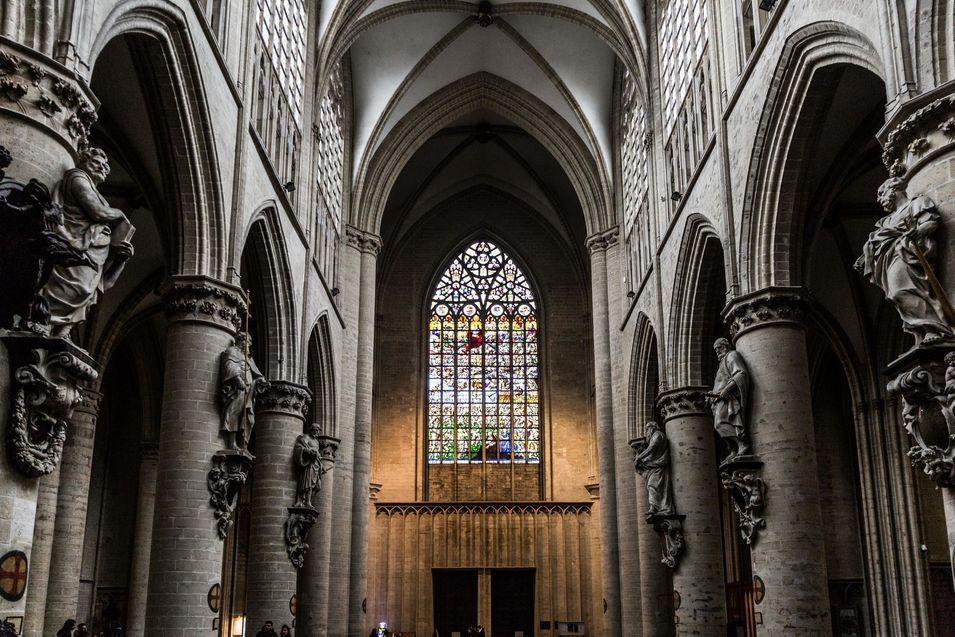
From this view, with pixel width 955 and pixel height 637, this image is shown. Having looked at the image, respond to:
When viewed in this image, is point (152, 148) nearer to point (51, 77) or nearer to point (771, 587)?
point (51, 77)

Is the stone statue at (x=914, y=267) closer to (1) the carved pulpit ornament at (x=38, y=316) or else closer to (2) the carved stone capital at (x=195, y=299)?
(1) the carved pulpit ornament at (x=38, y=316)

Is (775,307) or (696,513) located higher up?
(775,307)

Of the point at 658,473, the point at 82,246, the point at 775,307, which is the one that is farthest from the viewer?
the point at 658,473

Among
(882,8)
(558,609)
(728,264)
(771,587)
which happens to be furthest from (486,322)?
(882,8)

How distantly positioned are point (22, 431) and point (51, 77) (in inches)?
124

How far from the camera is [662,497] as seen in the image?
20.2 m

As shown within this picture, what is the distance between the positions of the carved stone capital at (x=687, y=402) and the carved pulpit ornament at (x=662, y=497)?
0.60 meters

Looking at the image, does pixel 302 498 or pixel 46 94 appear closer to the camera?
pixel 46 94

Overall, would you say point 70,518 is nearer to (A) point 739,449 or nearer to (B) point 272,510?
(B) point 272,510

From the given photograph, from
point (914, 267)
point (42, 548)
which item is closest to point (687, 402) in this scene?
point (914, 267)

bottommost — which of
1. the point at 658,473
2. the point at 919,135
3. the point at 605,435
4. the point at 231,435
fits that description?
the point at 231,435

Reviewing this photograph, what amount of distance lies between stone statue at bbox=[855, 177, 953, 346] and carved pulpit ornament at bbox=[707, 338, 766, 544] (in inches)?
221

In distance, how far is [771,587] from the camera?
1398cm

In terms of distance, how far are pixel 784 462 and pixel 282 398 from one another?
9.91 m
